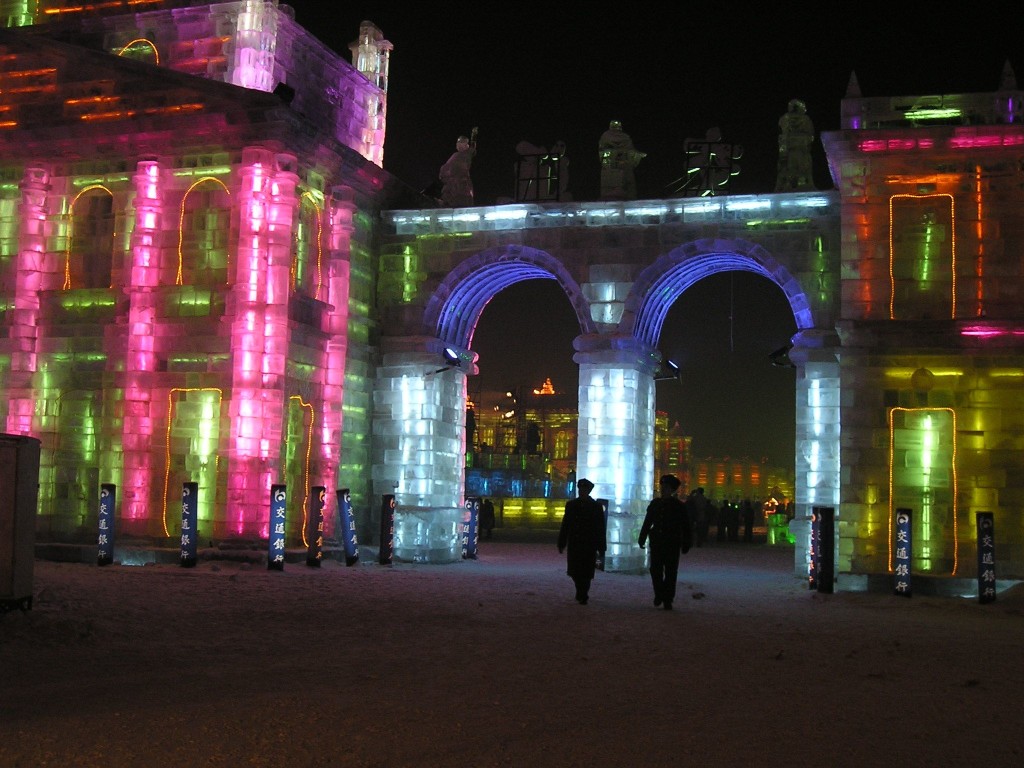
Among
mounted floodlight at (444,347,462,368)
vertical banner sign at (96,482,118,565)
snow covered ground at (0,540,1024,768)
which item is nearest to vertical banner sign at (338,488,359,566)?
vertical banner sign at (96,482,118,565)

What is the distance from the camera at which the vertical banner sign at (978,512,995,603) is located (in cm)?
1812

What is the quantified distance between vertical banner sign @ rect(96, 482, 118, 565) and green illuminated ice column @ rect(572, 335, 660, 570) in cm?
892

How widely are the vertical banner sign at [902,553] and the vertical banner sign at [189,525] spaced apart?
11.7m

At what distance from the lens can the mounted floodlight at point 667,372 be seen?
26797mm

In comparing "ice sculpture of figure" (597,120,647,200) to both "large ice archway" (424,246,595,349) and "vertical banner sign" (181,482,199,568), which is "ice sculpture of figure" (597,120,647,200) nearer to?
"large ice archway" (424,246,595,349)

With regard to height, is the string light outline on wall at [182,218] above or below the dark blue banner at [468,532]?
above

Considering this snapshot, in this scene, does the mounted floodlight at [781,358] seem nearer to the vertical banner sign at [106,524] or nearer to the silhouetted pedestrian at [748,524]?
the vertical banner sign at [106,524]

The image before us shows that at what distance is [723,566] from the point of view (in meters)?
27.5

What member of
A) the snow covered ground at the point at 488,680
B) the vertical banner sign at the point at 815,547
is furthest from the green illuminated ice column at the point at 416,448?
the vertical banner sign at the point at 815,547

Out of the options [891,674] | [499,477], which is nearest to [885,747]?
[891,674]

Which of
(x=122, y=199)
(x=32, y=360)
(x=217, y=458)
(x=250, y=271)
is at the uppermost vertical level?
(x=122, y=199)

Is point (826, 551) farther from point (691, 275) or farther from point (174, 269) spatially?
point (174, 269)

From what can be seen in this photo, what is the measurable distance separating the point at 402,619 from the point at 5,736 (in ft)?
22.5

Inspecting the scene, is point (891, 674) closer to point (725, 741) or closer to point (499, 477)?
point (725, 741)
